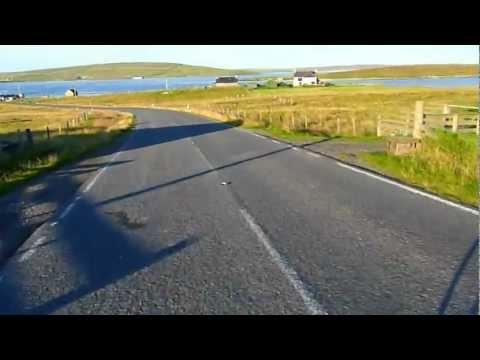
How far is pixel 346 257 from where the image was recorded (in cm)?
555

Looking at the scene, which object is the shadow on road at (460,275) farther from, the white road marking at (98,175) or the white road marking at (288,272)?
the white road marking at (98,175)

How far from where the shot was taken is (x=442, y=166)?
36.6 feet

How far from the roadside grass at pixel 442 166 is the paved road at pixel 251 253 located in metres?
0.87

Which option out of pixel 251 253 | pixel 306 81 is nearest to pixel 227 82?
pixel 306 81

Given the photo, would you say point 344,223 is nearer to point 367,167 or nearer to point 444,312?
point 444,312

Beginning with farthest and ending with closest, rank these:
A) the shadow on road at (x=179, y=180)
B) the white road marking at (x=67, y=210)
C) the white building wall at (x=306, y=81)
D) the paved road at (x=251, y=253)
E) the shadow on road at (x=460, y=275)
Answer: the white building wall at (x=306, y=81) < the shadow on road at (x=179, y=180) < the white road marking at (x=67, y=210) < the paved road at (x=251, y=253) < the shadow on road at (x=460, y=275)

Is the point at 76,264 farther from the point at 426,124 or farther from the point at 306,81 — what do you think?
the point at 306,81

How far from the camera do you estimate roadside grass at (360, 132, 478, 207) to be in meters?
9.35

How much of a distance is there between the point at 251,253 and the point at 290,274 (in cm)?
88

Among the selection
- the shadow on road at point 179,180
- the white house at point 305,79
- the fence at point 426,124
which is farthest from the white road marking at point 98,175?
→ the white house at point 305,79

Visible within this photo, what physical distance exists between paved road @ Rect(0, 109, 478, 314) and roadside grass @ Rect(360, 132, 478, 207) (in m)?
0.87

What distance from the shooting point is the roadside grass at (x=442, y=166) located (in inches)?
368

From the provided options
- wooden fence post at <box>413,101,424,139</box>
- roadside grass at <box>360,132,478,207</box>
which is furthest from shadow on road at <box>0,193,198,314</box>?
wooden fence post at <box>413,101,424,139</box>

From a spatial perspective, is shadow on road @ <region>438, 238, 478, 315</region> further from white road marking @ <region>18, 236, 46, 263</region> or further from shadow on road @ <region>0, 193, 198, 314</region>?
white road marking @ <region>18, 236, 46, 263</region>
